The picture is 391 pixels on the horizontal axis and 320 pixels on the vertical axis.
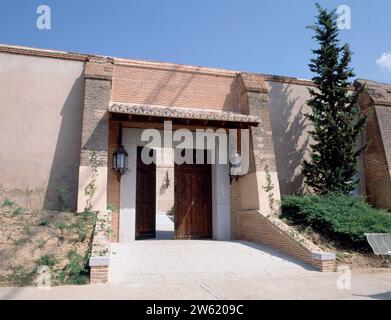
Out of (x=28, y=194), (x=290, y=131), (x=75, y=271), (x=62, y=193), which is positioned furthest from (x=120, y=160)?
(x=290, y=131)

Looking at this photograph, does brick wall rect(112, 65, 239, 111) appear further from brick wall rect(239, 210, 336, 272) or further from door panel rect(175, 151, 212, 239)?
brick wall rect(239, 210, 336, 272)

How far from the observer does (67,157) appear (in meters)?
10.3

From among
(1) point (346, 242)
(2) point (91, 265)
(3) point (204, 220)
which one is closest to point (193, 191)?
(3) point (204, 220)

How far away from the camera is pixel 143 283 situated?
19.8 feet

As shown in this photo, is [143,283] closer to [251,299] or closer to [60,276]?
[60,276]

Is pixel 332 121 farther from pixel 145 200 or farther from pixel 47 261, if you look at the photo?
pixel 47 261

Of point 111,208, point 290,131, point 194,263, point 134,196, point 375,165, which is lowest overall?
point 194,263

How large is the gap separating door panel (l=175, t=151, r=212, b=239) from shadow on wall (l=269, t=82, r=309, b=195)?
270 centimetres

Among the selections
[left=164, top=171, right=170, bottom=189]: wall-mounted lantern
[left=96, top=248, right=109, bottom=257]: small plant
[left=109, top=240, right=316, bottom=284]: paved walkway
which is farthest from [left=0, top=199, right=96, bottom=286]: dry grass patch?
[left=164, top=171, right=170, bottom=189]: wall-mounted lantern

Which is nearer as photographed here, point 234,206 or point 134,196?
point 134,196

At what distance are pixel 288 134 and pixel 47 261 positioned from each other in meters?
9.15

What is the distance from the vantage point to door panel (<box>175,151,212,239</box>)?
36.8 feet

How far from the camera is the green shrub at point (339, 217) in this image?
8.27 m
